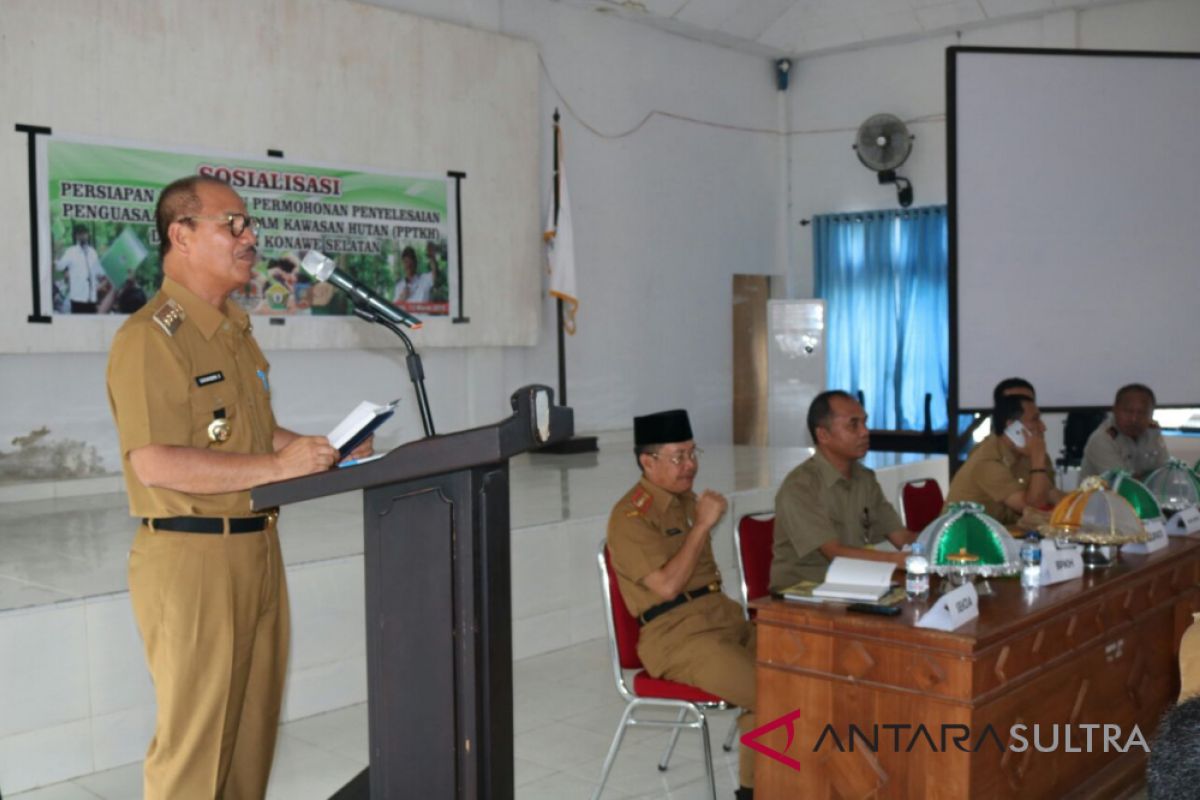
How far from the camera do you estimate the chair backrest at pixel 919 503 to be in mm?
Result: 4293

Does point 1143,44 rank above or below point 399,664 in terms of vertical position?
above

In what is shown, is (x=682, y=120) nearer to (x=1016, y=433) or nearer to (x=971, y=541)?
(x=1016, y=433)

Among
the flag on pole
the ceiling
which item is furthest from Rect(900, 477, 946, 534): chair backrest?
the ceiling

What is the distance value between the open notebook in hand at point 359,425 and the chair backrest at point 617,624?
144 centimetres

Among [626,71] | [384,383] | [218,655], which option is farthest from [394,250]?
[218,655]

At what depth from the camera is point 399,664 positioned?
1427mm

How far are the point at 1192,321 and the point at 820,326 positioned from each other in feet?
14.9

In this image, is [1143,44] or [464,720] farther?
[1143,44]

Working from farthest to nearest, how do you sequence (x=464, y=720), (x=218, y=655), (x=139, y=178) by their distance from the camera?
(x=139, y=178)
(x=218, y=655)
(x=464, y=720)

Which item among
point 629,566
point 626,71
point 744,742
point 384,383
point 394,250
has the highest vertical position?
point 626,71

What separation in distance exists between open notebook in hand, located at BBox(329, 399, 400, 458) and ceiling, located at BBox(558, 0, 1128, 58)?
8087 millimetres

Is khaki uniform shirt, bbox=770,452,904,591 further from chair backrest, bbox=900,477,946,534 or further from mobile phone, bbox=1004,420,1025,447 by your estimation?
mobile phone, bbox=1004,420,1025,447

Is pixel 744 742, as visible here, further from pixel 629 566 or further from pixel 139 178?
pixel 139 178

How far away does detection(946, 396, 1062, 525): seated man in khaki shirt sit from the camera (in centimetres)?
418
